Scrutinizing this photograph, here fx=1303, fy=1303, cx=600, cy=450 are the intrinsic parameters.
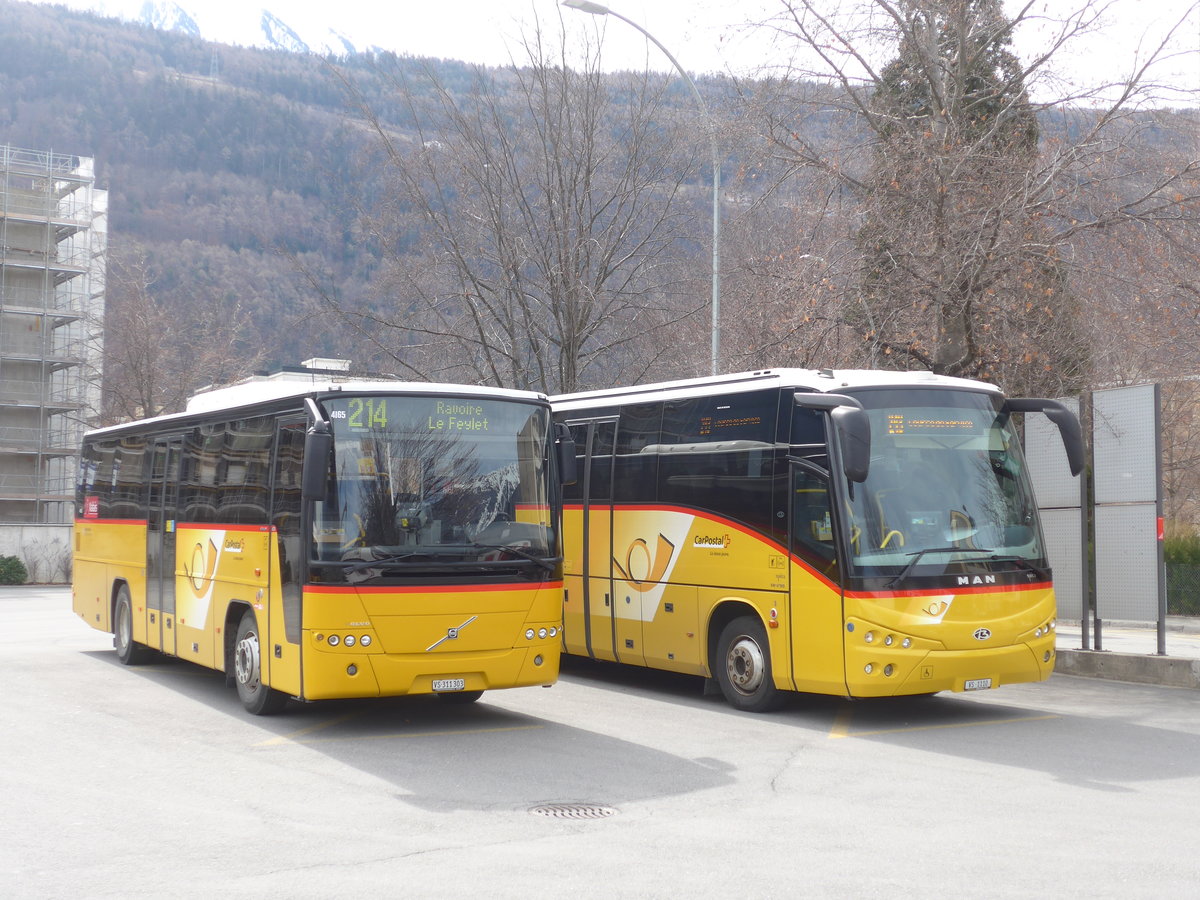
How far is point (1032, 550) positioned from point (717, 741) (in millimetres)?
3663

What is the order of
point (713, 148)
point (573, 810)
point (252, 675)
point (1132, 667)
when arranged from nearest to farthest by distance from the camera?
point (573, 810)
point (252, 675)
point (1132, 667)
point (713, 148)

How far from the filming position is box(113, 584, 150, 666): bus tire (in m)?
16.3

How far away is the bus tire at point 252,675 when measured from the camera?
11875 mm

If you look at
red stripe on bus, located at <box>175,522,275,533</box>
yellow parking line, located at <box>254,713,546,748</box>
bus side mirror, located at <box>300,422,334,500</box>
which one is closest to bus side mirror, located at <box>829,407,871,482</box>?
yellow parking line, located at <box>254,713,546,748</box>

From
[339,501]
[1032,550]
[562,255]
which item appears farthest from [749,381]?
[562,255]

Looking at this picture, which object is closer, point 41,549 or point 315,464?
point 315,464

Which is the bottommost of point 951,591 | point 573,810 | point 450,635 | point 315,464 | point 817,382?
point 573,810

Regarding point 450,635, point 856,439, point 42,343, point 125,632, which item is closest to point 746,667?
point 856,439

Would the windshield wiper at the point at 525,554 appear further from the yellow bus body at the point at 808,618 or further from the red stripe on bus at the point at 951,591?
the red stripe on bus at the point at 951,591

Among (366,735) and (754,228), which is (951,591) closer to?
(366,735)

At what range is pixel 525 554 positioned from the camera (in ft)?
37.2

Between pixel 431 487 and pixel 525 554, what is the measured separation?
105 centimetres

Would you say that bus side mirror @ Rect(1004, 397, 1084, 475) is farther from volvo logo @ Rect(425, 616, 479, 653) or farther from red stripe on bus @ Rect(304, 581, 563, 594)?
volvo logo @ Rect(425, 616, 479, 653)

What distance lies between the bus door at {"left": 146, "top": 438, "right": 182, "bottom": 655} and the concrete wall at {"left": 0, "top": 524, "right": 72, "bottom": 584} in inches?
1289
